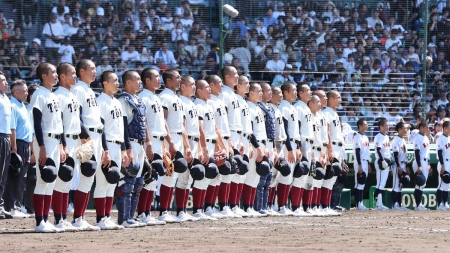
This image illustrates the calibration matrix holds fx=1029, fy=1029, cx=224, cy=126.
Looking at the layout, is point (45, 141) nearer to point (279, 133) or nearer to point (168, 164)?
point (168, 164)

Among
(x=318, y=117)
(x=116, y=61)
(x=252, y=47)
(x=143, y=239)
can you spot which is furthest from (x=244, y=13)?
(x=143, y=239)

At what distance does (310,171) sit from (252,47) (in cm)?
814

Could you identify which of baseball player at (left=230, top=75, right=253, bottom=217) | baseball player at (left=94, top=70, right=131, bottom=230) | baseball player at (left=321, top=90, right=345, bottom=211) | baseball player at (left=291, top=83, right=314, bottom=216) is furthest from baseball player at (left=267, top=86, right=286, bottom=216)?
baseball player at (left=94, top=70, right=131, bottom=230)

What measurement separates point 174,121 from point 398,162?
9.23 m

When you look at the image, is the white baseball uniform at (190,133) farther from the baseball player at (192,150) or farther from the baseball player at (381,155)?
the baseball player at (381,155)

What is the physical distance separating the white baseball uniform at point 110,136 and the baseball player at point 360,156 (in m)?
10.1

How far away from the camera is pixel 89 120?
12.6 metres

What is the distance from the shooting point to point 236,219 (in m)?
15.2

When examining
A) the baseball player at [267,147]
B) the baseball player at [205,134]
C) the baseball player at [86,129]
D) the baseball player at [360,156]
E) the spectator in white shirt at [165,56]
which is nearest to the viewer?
the baseball player at [86,129]

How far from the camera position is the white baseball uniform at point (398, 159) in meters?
22.4

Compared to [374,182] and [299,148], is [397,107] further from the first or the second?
[299,148]

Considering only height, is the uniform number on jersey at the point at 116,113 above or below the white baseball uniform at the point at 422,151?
above

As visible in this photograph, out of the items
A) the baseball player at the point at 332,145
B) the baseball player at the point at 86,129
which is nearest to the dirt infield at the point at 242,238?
the baseball player at the point at 86,129

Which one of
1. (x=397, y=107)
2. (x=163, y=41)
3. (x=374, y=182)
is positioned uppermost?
(x=163, y=41)
